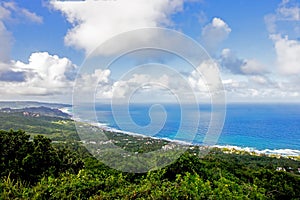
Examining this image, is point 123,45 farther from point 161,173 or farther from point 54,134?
point 54,134

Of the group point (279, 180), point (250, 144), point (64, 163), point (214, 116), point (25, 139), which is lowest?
point (250, 144)

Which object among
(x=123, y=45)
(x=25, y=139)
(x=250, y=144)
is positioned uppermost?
(x=123, y=45)

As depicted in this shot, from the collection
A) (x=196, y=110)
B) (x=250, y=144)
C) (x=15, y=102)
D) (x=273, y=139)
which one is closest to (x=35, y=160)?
(x=196, y=110)

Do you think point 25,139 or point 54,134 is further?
point 54,134

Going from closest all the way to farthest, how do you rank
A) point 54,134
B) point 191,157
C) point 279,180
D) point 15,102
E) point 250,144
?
point 191,157, point 279,180, point 54,134, point 250,144, point 15,102

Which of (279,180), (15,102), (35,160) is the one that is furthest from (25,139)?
(15,102)

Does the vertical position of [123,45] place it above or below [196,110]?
above

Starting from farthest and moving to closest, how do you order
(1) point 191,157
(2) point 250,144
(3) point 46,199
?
(2) point 250,144 → (1) point 191,157 → (3) point 46,199

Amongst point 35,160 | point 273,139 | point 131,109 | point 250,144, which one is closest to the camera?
point 131,109

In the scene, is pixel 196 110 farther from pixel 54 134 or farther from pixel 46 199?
pixel 54 134
